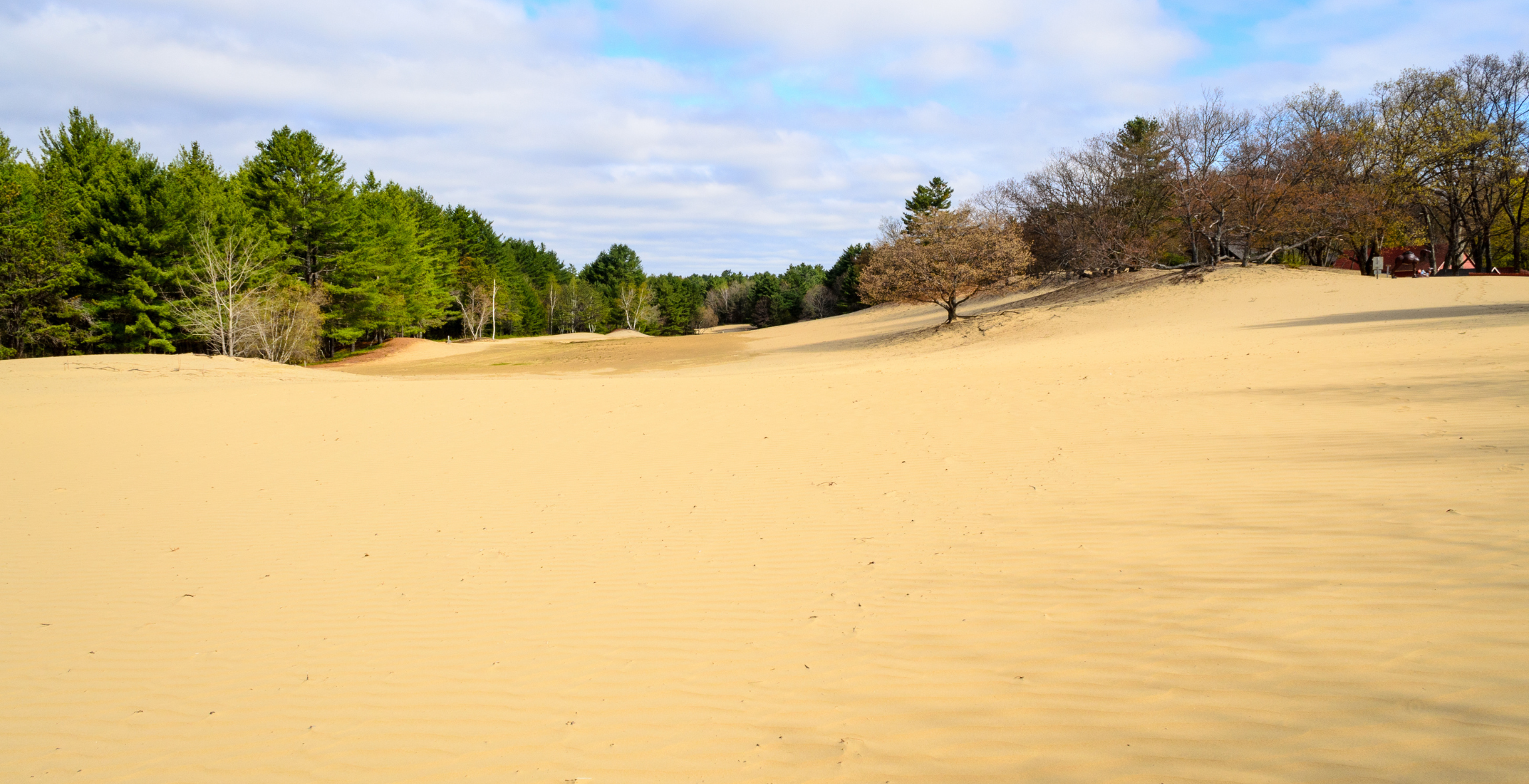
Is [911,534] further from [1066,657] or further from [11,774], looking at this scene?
[11,774]

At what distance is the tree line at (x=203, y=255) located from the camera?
27.6 m

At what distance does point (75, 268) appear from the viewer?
89.6 ft

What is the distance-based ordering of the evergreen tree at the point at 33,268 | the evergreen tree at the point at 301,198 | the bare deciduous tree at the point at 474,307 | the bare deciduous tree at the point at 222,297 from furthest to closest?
the bare deciduous tree at the point at 474,307 → the evergreen tree at the point at 301,198 → the bare deciduous tree at the point at 222,297 → the evergreen tree at the point at 33,268

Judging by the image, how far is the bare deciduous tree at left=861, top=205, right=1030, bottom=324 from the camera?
2844 cm

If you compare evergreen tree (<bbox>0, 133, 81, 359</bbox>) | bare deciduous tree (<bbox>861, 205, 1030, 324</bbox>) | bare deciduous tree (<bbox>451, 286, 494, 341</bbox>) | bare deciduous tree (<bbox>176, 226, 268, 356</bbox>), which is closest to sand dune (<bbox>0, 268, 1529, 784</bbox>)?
bare deciduous tree (<bbox>861, 205, 1030, 324</bbox>)

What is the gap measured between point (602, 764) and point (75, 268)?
115ft

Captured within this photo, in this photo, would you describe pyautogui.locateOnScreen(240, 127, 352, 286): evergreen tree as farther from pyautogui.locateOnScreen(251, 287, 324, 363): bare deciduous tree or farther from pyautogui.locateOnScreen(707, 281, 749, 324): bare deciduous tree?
pyautogui.locateOnScreen(707, 281, 749, 324): bare deciduous tree

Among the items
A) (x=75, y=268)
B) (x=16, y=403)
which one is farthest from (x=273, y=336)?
(x=16, y=403)

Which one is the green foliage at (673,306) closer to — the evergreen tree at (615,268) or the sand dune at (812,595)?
the evergreen tree at (615,268)

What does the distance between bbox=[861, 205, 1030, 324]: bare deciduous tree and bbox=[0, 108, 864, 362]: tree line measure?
79.9 feet

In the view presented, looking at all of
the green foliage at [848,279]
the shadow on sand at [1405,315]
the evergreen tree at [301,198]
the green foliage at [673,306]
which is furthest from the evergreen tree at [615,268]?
the shadow on sand at [1405,315]

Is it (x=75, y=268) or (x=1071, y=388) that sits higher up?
(x=75, y=268)

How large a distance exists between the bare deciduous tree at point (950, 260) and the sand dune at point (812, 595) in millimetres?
18105

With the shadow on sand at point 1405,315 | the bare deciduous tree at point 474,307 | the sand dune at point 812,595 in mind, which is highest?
the bare deciduous tree at point 474,307
